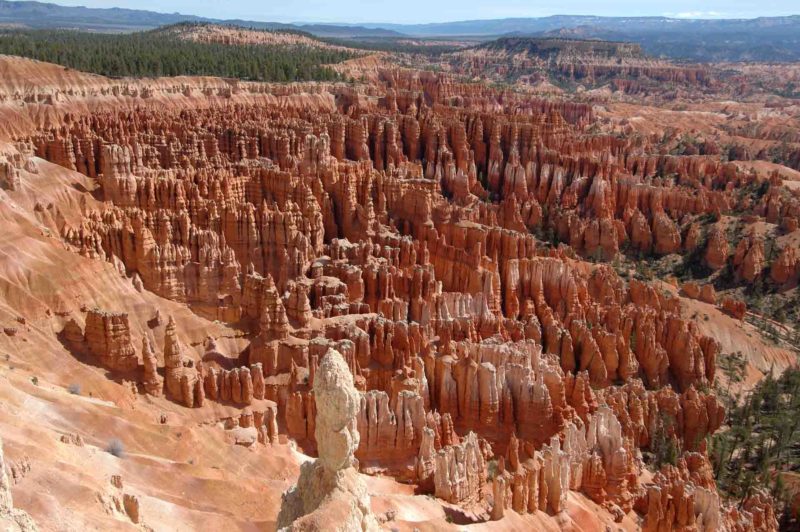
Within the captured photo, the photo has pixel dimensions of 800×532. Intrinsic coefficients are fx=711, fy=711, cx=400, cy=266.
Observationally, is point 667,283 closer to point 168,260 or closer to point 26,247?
point 168,260

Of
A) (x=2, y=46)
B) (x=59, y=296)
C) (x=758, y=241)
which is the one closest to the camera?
(x=59, y=296)

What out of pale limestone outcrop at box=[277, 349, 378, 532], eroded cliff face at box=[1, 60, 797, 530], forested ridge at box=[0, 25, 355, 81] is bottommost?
eroded cliff face at box=[1, 60, 797, 530]

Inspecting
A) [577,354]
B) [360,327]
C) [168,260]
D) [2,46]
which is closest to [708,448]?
[577,354]

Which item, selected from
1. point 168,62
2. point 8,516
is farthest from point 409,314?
point 168,62

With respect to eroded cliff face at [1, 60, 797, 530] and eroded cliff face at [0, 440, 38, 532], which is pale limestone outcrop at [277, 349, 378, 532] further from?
eroded cliff face at [0, 440, 38, 532]

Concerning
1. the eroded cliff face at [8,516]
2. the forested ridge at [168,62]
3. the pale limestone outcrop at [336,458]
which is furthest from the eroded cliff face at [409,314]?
the forested ridge at [168,62]

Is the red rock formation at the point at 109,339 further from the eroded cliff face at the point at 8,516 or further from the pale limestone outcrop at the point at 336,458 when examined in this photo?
the eroded cliff face at the point at 8,516

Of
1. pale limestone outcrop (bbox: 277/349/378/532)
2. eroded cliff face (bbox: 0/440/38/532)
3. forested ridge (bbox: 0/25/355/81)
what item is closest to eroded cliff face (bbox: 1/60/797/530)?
pale limestone outcrop (bbox: 277/349/378/532)

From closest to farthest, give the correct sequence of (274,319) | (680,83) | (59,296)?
(59,296) < (274,319) < (680,83)
